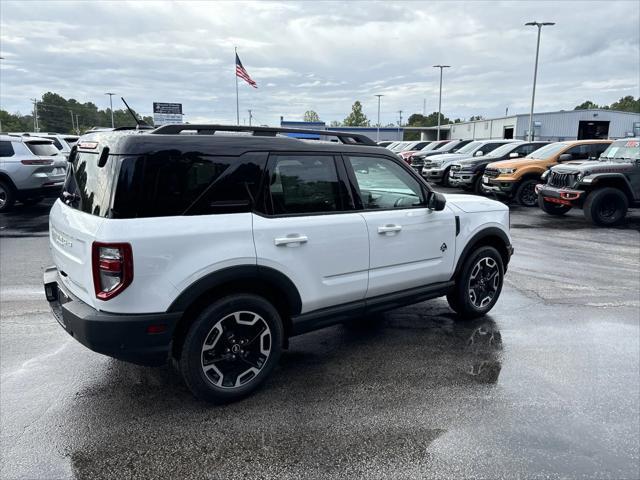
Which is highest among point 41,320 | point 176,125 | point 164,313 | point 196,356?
point 176,125

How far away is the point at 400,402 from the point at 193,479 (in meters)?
1.49

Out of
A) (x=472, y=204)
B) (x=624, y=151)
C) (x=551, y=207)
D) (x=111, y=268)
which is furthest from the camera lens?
(x=551, y=207)

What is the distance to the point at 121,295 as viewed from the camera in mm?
2814

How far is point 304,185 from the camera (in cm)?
355

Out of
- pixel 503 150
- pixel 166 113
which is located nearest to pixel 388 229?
pixel 503 150

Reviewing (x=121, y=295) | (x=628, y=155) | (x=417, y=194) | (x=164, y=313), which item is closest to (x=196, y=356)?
(x=164, y=313)

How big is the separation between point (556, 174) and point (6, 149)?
528 inches

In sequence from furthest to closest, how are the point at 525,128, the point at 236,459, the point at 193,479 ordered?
the point at 525,128 → the point at 236,459 → the point at 193,479

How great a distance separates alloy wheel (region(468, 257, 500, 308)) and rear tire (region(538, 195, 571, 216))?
796cm

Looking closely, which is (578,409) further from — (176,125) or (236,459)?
(176,125)

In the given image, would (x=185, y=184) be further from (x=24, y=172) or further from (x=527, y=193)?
(x=527, y=193)

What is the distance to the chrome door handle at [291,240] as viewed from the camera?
10.8ft

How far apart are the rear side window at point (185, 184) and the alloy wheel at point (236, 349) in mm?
762

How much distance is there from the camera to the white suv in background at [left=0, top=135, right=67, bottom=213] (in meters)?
11.7
